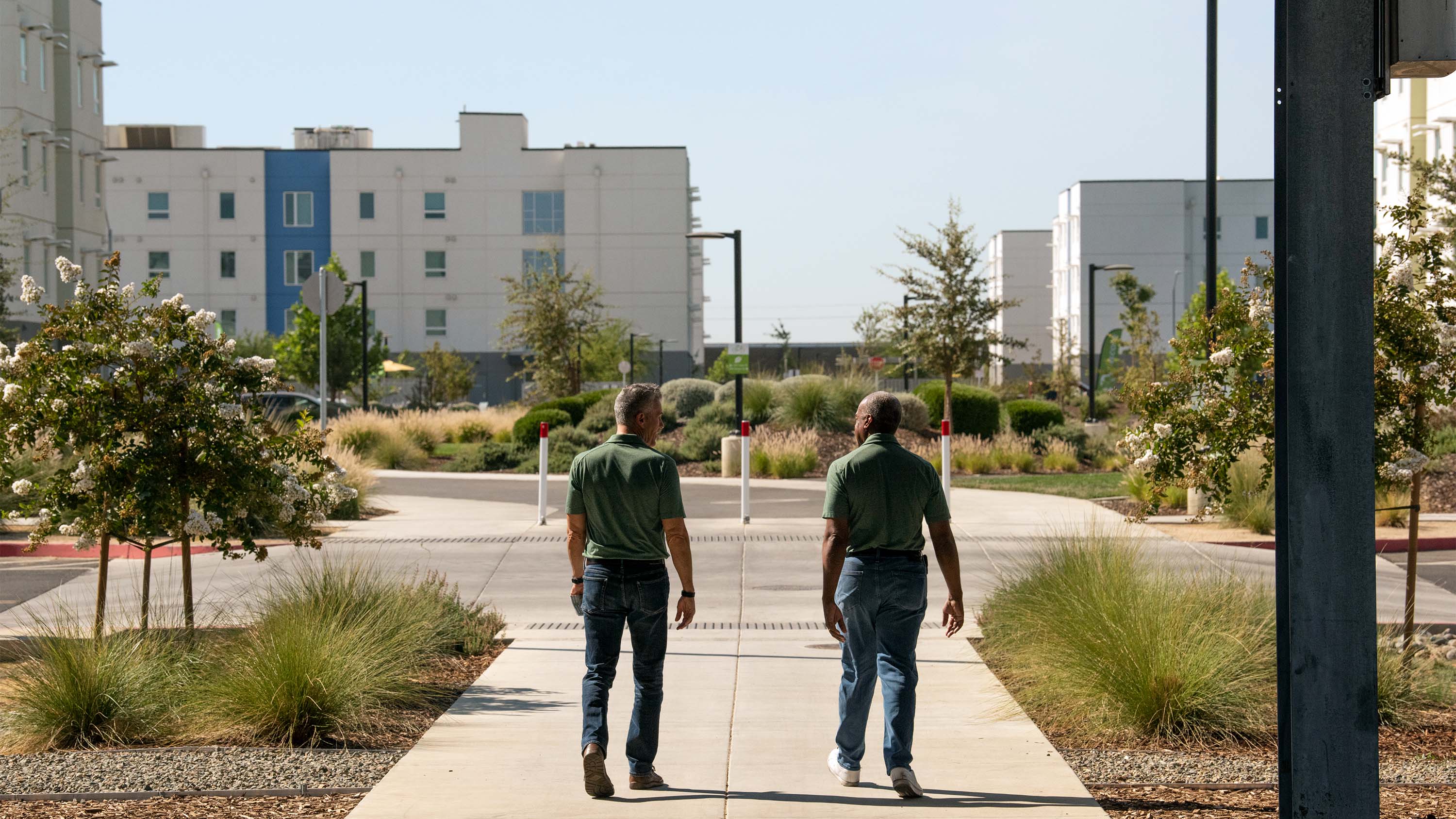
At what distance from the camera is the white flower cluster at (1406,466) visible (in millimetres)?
8516

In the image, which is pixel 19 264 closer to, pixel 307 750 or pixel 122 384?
pixel 122 384

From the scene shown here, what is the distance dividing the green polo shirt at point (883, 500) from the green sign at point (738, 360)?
19.4 m

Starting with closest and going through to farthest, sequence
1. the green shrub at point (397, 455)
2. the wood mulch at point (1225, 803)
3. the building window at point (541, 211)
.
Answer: the wood mulch at point (1225, 803), the green shrub at point (397, 455), the building window at point (541, 211)

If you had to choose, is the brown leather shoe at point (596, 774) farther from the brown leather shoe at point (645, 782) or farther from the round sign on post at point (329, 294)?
the round sign on post at point (329, 294)

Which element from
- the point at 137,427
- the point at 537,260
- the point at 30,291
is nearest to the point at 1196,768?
the point at 137,427

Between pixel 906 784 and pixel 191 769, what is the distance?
10.7 ft

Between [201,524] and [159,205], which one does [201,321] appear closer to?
[201,524]

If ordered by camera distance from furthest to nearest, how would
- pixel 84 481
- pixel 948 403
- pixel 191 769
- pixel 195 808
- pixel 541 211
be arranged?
pixel 541 211 → pixel 948 403 → pixel 84 481 → pixel 191 769 → pixel 195 808

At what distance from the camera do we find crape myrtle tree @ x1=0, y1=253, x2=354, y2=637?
8352 mm

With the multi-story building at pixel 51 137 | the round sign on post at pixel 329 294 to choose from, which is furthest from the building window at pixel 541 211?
the round sign on post at pixel 329 294

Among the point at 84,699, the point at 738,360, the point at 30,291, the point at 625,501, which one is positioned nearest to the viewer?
the point at 625,501

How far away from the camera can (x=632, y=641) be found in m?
6.11

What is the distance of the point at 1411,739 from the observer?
285 inches

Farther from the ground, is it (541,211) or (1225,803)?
(541,211)
